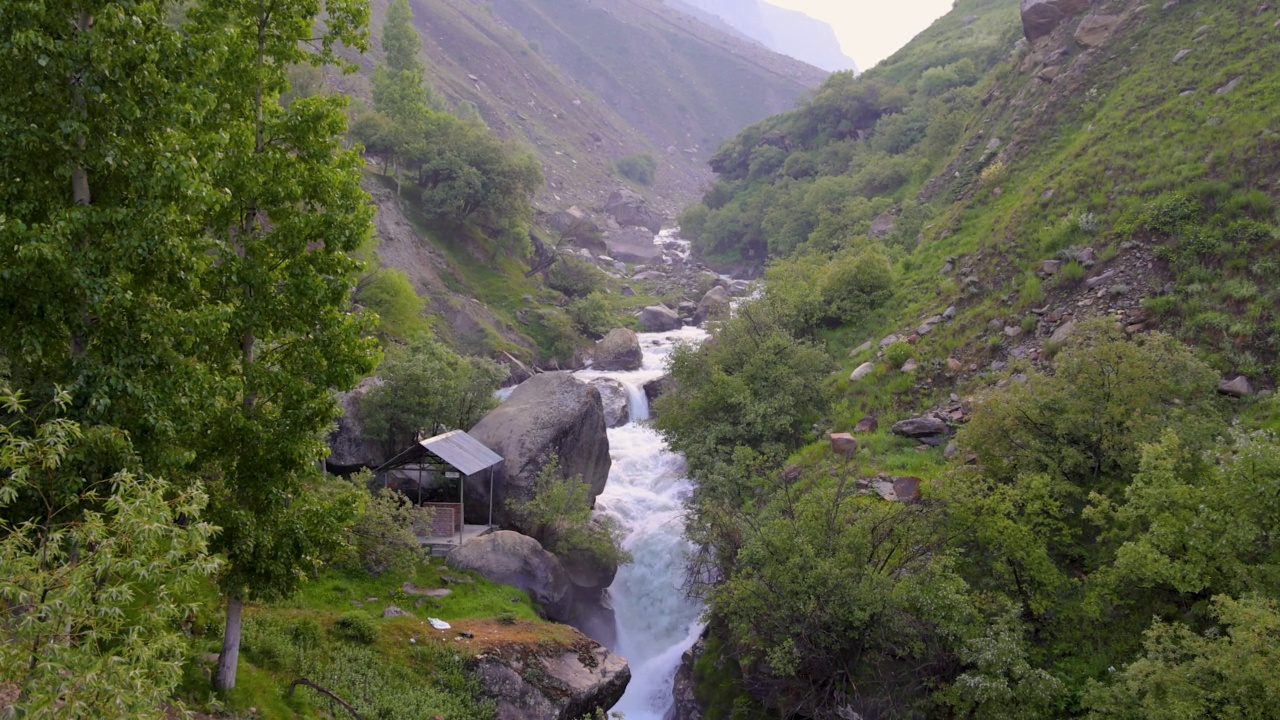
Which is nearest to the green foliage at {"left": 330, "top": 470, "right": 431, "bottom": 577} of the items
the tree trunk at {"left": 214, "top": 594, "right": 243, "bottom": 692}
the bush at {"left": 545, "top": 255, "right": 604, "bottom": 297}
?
the tree trunk at {"left": 214, "top": 594, "right": 243, "bottom": 692}

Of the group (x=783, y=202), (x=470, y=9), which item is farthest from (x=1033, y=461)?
(x=470, y=9)

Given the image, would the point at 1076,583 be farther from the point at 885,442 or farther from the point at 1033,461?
the point at 885,442

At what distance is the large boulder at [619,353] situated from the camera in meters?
49.9

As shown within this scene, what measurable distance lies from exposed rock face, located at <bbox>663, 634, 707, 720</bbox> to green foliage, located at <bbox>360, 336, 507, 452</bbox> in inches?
530

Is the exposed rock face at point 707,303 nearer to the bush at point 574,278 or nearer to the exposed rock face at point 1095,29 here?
the bush at point 574,278

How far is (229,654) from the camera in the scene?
13602mm

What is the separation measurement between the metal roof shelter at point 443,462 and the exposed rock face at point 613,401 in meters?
13.9

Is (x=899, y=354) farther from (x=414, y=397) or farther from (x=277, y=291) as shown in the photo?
(x=277, y=291)

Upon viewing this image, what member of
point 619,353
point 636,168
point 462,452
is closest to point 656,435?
point 619,353

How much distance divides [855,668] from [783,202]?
190 ft

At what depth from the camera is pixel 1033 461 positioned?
1716cm

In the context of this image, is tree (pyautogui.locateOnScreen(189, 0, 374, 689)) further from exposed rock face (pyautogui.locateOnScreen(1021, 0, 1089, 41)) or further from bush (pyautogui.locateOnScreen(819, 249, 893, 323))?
exposed rock face (pyautogui.locateOnScreen(1021, 0, 1089, 41))

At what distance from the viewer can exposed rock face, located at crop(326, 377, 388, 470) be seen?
28.1m

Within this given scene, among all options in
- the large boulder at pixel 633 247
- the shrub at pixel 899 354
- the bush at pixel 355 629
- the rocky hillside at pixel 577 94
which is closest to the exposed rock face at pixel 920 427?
the shrub at pixel 899 354
